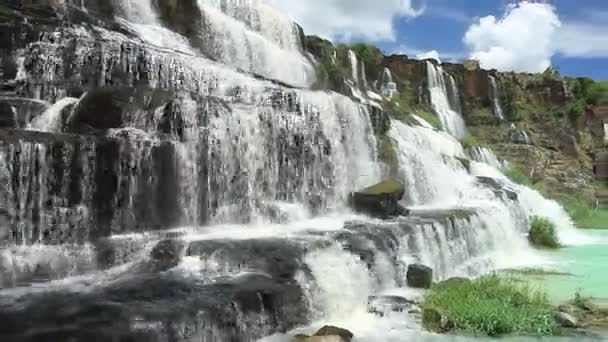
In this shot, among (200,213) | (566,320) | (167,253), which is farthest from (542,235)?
(167,253)

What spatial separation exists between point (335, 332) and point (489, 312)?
2643 mm

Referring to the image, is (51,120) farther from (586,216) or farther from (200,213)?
(586,216)

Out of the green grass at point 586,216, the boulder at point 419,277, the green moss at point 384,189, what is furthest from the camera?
the green grass at point 586,216

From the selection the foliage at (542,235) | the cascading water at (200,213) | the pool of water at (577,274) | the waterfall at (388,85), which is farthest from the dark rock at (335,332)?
the waterfall at (388,85)

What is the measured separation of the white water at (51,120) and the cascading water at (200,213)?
0.15 feet

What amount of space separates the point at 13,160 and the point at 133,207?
7.85 feet

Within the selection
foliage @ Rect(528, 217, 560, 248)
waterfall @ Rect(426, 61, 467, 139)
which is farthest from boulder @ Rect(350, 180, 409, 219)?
waterfall @ Rect(426, 61, 467, 139)

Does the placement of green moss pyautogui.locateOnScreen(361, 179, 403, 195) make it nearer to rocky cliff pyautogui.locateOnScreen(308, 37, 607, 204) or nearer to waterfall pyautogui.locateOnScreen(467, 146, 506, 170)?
waterfall pyautogui.locateOnScreen(467, 146, 506, 170)

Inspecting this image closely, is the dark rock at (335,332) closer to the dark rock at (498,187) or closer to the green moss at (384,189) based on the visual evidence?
the green moss at (384,189)

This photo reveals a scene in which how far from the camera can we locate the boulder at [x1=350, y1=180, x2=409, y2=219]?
1683 centimetres

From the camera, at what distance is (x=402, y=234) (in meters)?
14.0

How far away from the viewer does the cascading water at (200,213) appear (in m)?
9.10

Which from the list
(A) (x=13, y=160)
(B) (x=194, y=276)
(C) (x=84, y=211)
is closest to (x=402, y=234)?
(B) (x=194, y=276)

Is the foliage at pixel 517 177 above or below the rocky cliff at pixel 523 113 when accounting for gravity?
below
